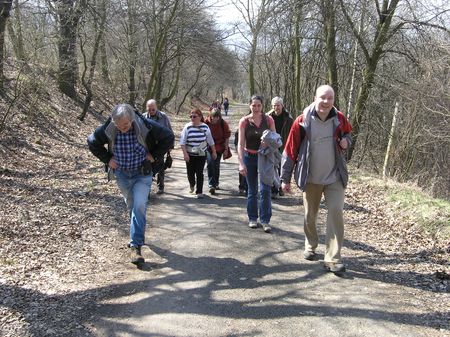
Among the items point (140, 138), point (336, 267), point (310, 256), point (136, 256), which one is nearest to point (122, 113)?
point (140, 138)

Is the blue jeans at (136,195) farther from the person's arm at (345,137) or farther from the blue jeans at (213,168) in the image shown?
the blue jeans at (213,168)

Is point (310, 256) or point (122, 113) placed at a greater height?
point (122, 113)

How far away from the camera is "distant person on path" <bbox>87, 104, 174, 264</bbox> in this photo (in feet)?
17.4

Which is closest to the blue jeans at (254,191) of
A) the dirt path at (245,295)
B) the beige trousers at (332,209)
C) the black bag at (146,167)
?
the dirt path at (245,295)

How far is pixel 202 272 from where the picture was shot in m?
5.21

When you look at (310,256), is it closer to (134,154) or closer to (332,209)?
(332,209)

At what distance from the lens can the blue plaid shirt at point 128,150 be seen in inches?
209

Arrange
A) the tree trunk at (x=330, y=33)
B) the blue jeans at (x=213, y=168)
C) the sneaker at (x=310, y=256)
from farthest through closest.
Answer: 1. the tree trunk at (x=330, y=33)
2. the blue jeans at (x=213, y=168)
3. the sneaker at (x=310, y=256)

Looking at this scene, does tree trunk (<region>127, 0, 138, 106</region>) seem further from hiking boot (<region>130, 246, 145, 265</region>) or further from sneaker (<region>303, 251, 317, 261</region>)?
sneaker (<region>303, 251, 317, 261</region>)

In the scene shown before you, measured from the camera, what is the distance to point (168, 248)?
6.08 meters

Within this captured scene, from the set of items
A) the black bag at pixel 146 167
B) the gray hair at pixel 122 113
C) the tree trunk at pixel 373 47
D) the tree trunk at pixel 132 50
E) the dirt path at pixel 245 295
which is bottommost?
the dirt path at pixel 245 295

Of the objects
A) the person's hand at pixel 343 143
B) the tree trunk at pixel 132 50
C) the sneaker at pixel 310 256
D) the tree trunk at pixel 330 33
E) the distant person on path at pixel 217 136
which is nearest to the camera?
the person's hand at pixel 343 143

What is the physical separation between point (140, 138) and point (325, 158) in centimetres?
218

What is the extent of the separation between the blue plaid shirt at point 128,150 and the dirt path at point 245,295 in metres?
1.27
